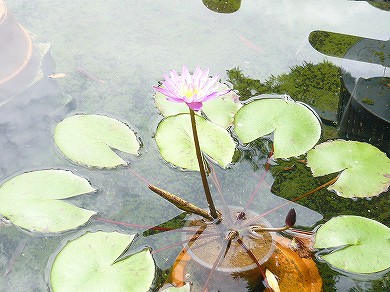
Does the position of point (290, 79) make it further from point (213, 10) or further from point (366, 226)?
point (366, 226)

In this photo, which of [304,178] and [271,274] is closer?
[271,274]

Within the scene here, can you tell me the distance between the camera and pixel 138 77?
6.15ft

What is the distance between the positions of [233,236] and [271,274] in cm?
14

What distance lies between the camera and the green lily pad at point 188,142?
146 cm

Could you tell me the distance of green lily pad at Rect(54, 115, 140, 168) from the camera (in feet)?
4.80

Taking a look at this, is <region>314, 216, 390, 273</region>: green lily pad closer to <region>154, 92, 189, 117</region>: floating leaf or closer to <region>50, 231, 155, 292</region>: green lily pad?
<region>50, 231, 155, 292</region>: green lily pad

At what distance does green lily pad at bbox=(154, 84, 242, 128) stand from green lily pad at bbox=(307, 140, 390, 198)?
28 cm

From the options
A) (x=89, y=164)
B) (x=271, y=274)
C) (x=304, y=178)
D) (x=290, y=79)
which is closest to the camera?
(x=271, y=274)

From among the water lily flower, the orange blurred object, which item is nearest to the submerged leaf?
the water lily flower

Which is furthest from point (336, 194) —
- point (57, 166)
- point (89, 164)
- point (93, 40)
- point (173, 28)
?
point (93, 40)

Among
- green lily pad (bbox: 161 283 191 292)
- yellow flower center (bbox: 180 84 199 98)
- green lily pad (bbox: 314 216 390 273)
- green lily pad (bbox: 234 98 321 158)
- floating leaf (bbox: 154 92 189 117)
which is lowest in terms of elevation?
green lily pad (bbox: 161 283 191 292)

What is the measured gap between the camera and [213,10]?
2182mm

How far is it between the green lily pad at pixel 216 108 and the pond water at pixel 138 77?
7 cm

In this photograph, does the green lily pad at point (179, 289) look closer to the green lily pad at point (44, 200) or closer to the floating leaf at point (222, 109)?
the green lily pad at point (44, 200)
